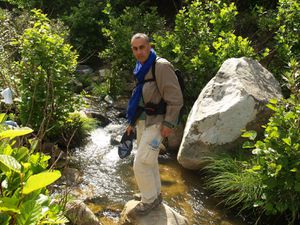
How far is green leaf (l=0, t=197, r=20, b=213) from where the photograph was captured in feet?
5.49

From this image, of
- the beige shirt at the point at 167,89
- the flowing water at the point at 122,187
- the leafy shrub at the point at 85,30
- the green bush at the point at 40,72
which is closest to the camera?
the beige shirt at the point at 167,89

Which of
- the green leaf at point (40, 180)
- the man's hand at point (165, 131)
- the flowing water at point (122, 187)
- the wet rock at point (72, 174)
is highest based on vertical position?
the green leaf at point (40, 180)

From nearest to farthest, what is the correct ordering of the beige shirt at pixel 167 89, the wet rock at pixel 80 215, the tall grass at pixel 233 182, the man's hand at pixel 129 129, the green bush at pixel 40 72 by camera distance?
the beige shirt at pixel 167 89
the wet rock at pixel 80 215
the man's hand at pixel 129 129
the tall grass at pixel 233 182
the green bush at pixel 40 72

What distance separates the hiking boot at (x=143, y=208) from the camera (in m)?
4.22

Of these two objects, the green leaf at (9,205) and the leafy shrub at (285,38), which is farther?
the leafy shrub at (285,38)

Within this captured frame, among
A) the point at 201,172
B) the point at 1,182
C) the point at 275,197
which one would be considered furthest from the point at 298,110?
the point at 1,182

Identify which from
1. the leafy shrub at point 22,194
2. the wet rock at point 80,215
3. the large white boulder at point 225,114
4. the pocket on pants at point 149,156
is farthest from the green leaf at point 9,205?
the large white boulder at point 225,114

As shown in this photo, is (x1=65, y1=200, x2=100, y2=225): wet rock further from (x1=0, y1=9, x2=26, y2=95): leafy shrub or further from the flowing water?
(x1=0, y1=9, x2=26, y2=95): leafy shrub

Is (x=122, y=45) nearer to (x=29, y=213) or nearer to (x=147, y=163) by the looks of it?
(x=147, y=163)

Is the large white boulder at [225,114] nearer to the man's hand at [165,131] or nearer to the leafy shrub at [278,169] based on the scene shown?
the leafy shrub at [278,169]

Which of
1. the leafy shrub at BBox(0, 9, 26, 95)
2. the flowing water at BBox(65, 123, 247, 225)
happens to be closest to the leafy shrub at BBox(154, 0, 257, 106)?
the flowing water at BBox(65, 123, 247, 225)

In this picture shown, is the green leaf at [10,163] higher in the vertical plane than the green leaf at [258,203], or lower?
higher

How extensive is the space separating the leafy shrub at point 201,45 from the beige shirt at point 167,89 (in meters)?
3.13

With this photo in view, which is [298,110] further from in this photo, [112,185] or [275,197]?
[112,185]
